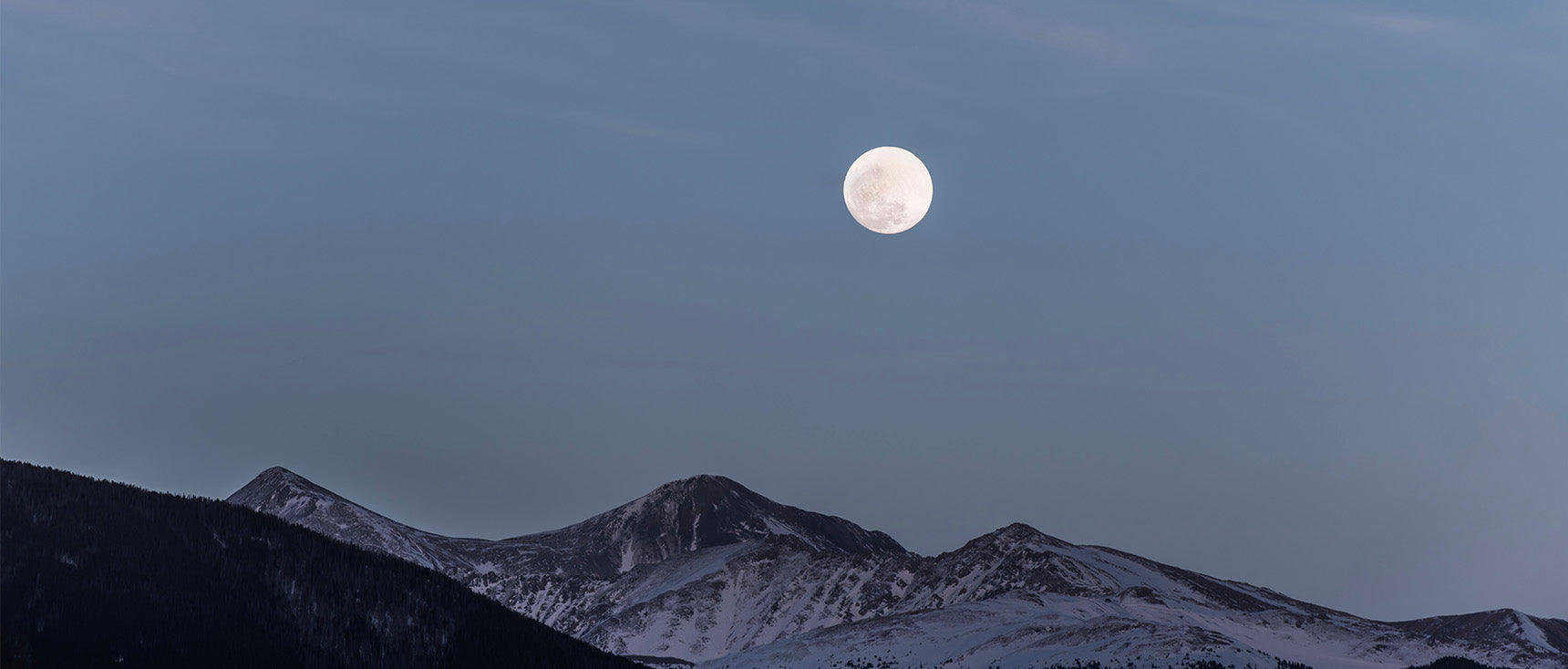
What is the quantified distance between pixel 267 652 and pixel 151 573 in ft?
58.9

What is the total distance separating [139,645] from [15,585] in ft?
52.0

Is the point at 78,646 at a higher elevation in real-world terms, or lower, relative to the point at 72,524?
lower

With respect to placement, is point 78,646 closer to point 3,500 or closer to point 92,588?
point 92,588

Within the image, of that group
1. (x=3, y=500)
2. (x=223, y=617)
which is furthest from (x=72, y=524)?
(x=223, y=617)

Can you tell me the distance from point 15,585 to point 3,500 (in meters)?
18.4

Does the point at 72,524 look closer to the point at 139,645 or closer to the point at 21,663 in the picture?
the point at 139,645

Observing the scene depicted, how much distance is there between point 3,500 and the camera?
19800cm

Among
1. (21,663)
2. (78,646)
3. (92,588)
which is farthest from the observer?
(92,588)

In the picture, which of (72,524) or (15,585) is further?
(72,524)

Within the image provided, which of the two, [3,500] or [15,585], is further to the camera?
[3,500]

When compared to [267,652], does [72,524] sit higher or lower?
higher

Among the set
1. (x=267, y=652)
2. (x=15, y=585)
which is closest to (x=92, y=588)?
(x=15, y=585)

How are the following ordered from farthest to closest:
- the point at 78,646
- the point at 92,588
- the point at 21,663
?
1. the point at 92,588
2. the point at 78,646
3. the point at 21,663

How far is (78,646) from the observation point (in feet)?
582
